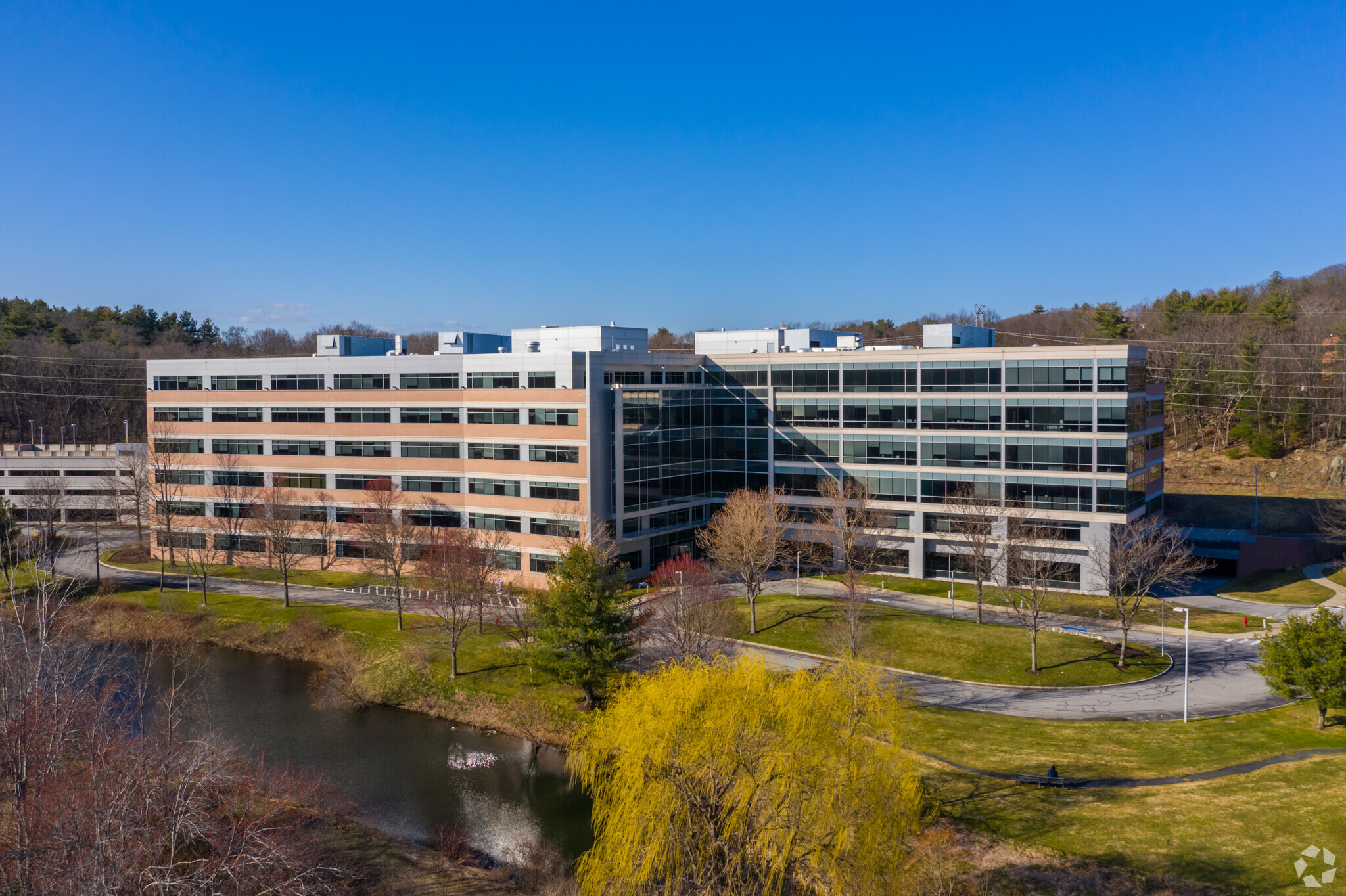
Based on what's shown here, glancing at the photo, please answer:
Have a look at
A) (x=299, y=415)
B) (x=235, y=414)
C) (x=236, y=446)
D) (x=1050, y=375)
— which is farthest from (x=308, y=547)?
(x=1050, y=375)

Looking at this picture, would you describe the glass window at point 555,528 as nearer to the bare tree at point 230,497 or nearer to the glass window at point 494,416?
the glass window at point 494,416

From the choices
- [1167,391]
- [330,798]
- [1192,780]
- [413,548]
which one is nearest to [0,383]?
[413,548]

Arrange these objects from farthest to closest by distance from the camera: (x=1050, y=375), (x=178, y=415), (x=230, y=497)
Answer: (x=178, y=415), (x=230, y=497), (x=1050, y=375)

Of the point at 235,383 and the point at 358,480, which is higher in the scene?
the point at 235,383

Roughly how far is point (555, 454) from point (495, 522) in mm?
7103

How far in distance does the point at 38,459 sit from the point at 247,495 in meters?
35.5

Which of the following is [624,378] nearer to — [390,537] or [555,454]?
[555,454]

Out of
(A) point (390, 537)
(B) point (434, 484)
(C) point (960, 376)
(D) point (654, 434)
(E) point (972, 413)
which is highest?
(C) point (960, 376)

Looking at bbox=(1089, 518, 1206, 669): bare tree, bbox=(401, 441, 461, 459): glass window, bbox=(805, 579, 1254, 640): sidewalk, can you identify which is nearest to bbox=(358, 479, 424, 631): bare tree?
bbox=(401, 441, 461, 459): glass window

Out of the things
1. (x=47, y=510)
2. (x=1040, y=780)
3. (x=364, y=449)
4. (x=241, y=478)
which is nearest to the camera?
(x=1040, y=780)

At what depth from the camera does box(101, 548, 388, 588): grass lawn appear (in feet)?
210

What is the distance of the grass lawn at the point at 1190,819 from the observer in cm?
2506

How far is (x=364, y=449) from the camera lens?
6662 cm

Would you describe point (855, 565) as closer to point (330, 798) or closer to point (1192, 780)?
point (1192, 780)
